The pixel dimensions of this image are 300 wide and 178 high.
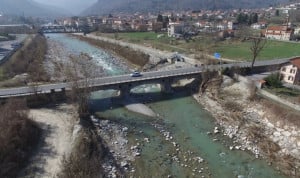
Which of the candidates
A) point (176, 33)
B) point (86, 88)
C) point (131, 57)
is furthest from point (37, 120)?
point (176, 33)

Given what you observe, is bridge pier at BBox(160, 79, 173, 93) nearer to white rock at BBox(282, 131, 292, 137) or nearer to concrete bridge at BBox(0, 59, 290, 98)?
concrete bridge at BBox(0, 59, 290, 98)

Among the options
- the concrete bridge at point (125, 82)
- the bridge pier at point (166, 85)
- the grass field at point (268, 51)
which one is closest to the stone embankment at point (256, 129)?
the bridge pier at point (166, 85)

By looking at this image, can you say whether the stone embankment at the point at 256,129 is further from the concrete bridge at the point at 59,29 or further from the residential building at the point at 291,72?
the concrete bridge at the point at 59,29

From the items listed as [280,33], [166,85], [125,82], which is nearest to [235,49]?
[280,33]

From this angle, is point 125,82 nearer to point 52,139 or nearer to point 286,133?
point 52,139

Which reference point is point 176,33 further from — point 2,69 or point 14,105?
point 14,105
